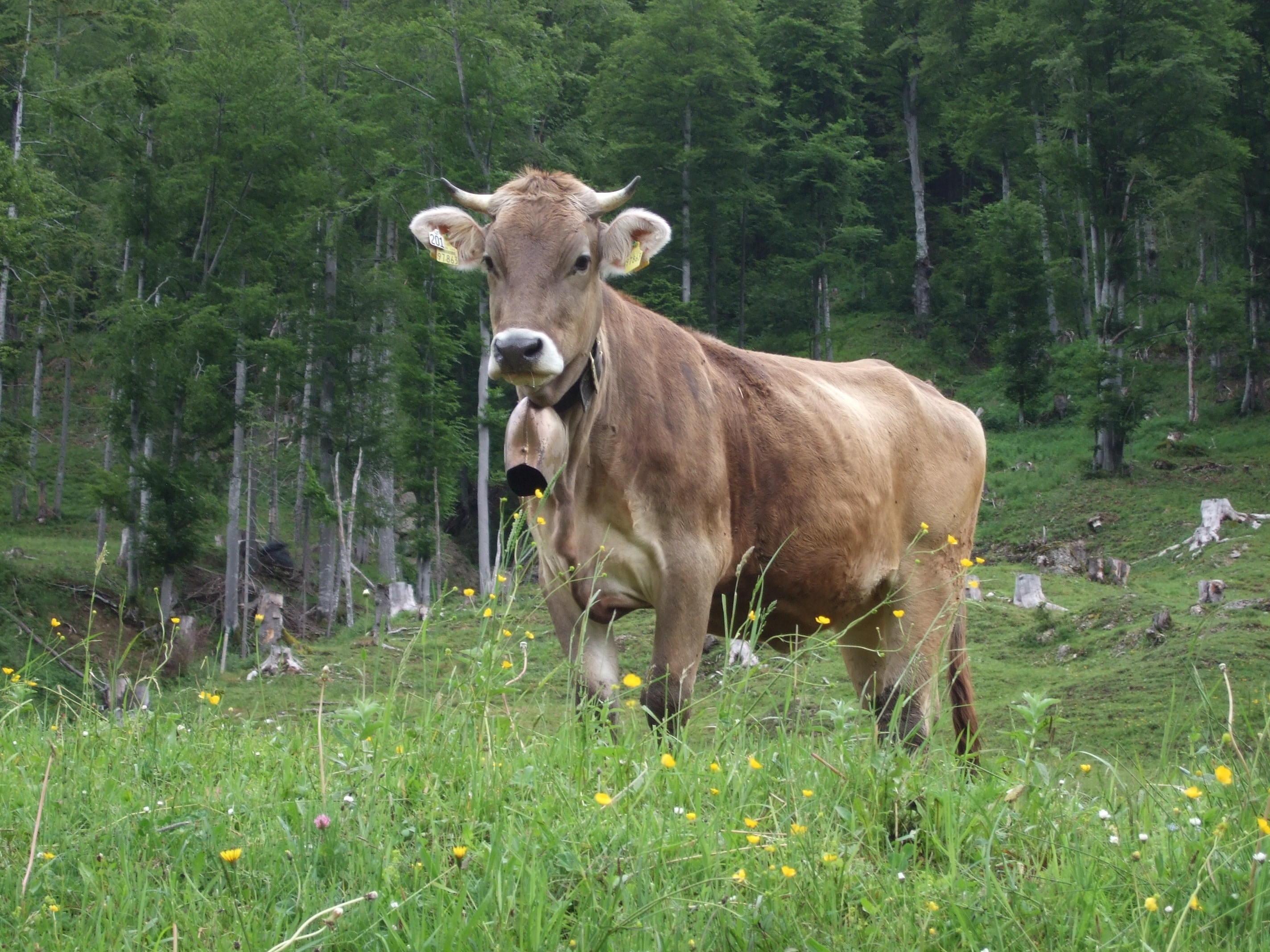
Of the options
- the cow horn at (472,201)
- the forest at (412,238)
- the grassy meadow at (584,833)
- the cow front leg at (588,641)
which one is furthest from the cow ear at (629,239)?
the forest at (412,238)

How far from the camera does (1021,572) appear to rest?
19172mm

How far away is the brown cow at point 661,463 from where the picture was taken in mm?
4738

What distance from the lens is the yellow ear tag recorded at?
520 cm

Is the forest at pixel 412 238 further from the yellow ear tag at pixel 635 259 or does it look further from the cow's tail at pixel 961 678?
the yellow ear tag at pixel 635 259

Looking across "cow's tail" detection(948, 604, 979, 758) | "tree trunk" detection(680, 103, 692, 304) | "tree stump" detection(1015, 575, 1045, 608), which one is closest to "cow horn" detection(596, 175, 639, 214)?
"cow's tail" detection(948, 604, 979, 758)

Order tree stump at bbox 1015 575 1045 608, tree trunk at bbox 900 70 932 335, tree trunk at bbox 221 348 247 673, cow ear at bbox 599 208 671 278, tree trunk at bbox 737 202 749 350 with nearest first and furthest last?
cow ear at bbox 599 208 671 278 < tree stump at bbox 1015 575 1045 608 < tree trunk at bbox 221 348 247 673 < tree trunk at bbox 737 202 749 350 < tree trunk at bbox 900 70 932 335

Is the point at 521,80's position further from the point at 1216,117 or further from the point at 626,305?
the point at 626,305

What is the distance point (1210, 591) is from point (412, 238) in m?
22.5

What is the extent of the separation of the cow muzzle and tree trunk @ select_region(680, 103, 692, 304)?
3154cm

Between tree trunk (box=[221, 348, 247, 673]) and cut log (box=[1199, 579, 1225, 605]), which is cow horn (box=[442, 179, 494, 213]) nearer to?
cut log (box=[1199, 579, 1225, 605])

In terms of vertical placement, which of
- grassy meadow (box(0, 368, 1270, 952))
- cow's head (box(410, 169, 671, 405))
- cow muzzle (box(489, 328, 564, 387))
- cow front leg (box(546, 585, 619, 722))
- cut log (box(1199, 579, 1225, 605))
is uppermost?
cow's head (box(410, 169, 671, 405))

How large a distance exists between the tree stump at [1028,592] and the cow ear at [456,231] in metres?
12.0

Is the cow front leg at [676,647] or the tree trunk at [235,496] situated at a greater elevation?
the cow front leg at [676,647]

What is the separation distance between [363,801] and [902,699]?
150cm
